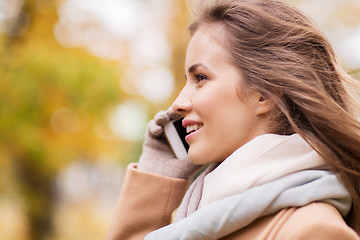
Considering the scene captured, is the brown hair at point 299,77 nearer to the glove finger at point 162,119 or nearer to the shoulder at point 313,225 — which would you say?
the shoulder at point 313,225

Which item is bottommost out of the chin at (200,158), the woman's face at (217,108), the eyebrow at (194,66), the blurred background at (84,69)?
the blurred background at (84,69)

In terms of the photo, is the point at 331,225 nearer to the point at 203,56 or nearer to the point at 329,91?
the point at 329,91

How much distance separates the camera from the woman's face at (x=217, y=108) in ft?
4.87

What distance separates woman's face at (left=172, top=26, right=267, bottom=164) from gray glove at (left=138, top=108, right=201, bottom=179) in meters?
0.36

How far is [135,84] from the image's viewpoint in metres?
5.47

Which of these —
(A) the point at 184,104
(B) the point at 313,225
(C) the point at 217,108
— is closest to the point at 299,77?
(C) the point at 217,108

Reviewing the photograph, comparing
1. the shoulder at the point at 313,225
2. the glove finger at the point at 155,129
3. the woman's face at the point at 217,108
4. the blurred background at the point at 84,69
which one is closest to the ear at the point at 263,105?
the woman's face at the point at 217,108

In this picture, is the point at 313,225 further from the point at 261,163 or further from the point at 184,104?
the point at 184,104

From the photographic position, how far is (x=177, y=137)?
76.6 inches

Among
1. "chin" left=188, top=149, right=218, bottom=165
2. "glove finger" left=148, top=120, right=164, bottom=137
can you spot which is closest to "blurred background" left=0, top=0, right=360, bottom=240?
"glove finger" left=148, top=120, right=164, bottom=137

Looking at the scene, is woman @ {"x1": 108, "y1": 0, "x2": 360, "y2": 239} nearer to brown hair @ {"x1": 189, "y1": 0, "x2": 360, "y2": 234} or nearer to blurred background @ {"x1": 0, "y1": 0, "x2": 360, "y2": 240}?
brown hair @ {"x1": 189, "y1": 0, "x2": 360, "y2": 234}

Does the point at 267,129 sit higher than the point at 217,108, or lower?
lower

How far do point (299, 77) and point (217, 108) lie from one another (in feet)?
0.98

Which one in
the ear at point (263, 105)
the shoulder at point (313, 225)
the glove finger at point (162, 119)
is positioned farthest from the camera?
the glove finger at point (162, 119)
